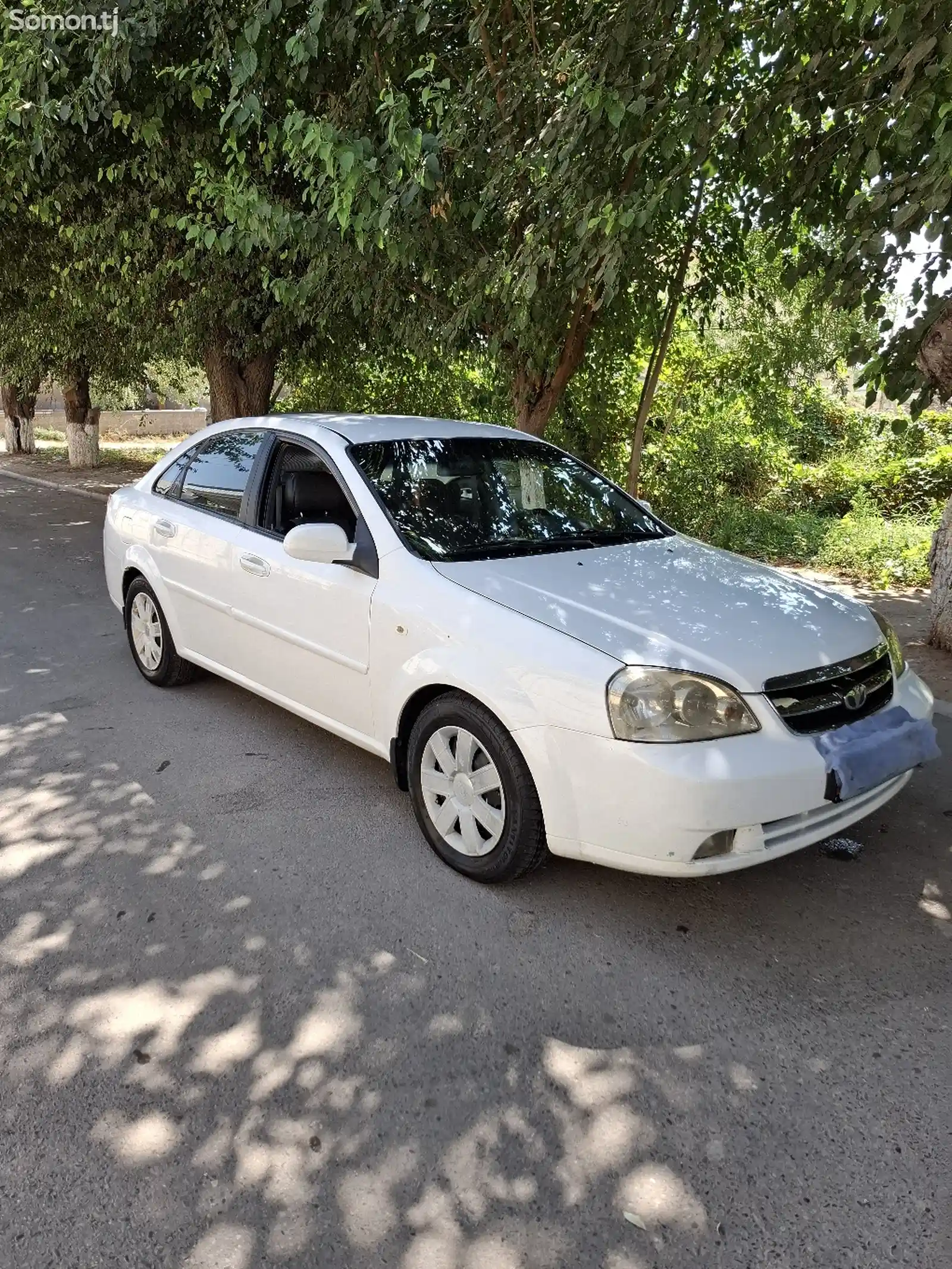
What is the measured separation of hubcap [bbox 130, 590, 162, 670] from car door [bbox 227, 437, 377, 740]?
1.04 m

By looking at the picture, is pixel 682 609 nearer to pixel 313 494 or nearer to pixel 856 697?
pixel 856 697

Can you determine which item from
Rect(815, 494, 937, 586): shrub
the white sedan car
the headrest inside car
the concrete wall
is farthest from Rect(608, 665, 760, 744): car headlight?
the concrete wall

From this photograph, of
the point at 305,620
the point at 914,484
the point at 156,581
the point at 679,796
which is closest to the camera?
the point at 679,796

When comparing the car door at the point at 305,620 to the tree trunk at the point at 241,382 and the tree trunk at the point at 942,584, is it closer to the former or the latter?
the tree trunk at the point at 942,584

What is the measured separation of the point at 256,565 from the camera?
4.55 meters

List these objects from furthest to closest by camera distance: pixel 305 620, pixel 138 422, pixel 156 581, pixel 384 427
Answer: pixel 138 422 < pixel 156 581 < pixel 384 427 < pixel 305 620

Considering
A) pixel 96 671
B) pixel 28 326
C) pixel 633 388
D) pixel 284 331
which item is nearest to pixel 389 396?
pixel 284 331

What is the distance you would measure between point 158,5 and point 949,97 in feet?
20.1

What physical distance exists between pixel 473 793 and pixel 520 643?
2.00 feet

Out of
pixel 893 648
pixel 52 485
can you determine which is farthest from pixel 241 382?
pixel 893 648

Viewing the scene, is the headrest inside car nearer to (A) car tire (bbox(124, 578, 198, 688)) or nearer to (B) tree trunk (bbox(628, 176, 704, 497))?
(A) car tire (bbox(124, 578, 198, 688))

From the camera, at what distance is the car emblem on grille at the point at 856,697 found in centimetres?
333

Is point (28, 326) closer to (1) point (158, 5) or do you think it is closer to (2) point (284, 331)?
(2) point (284, 331)

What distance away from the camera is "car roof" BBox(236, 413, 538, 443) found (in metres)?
4.53
